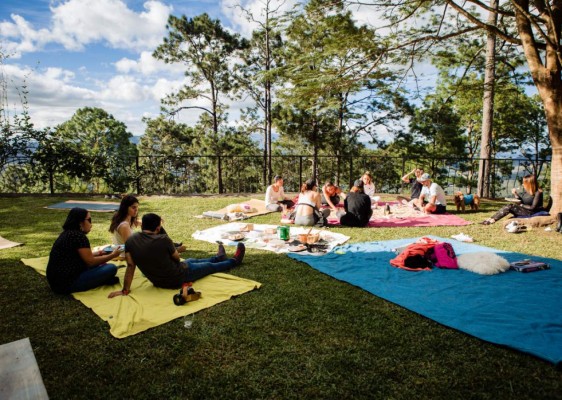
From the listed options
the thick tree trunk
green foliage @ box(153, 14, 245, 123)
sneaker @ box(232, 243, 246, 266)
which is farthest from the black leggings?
green foliage @ box(153, 14, 245, 123)

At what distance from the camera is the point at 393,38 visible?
22.0 ft

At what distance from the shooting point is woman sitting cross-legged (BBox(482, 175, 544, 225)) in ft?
24.3

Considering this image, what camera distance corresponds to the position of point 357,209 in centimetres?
739

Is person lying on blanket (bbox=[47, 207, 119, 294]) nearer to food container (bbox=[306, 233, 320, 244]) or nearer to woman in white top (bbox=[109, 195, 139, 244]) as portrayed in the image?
woman in white top (bbox=[109, 195, 139, 244])

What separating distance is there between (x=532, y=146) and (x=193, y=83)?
2374 cm

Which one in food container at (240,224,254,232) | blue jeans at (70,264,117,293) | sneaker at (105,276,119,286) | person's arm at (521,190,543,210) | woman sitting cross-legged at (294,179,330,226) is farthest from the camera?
woman sitting cross-legged at (294,179,330,226)

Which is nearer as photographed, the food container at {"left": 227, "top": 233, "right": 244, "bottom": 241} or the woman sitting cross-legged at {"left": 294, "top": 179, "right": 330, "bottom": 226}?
the food container at {"left": 227, "top": 233, "right": 244, "bottom": 241}

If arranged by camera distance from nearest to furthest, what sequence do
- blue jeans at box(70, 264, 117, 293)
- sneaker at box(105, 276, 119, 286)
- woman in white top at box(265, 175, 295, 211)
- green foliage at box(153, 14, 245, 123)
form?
blue jeans at box(70, 264, 117, 293)
sneaker at box(105, 276, 119, 286)
woman in white top at box(265, 175, 295, 211)
green foliage at box(153, 14, 245, 123)

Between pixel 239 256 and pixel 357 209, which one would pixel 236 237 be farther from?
pixel 357 209

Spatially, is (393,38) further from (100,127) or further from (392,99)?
(100,127)

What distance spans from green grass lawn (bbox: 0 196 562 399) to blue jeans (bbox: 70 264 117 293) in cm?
18

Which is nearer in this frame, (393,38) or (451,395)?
(451,395)

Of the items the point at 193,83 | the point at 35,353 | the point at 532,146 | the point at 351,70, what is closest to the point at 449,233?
the point at 351,70

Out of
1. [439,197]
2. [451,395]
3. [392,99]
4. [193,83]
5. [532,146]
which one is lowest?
[451,395]
